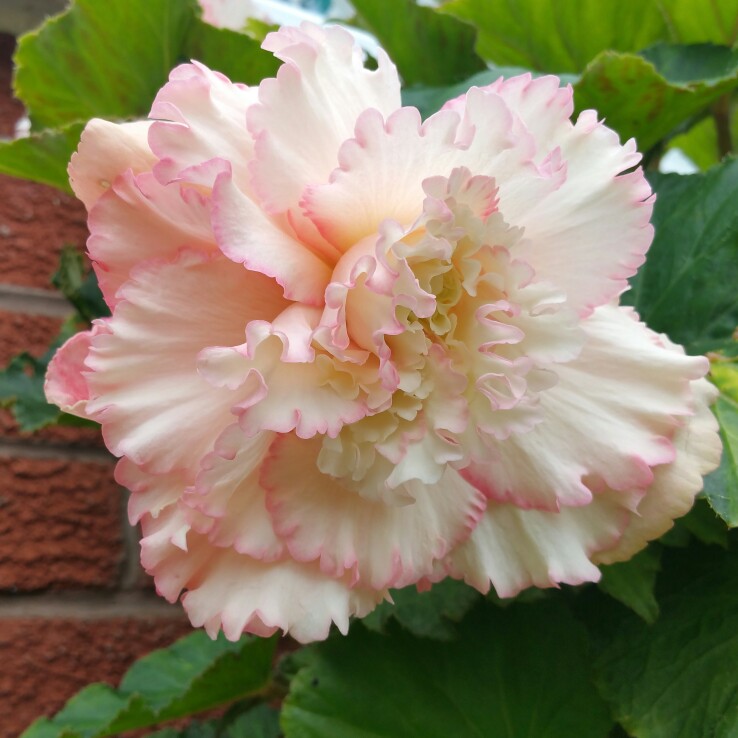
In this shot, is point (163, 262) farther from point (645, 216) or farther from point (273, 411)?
point (645, 216)

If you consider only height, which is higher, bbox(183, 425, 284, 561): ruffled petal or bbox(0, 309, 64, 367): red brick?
bbox(183, 425, 284, 561): ruffled petal

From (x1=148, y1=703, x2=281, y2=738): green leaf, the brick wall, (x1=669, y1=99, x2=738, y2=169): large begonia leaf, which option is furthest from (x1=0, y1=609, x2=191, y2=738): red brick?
(x1=669, y1=99, x2=738, y2=169): large begonia leaf

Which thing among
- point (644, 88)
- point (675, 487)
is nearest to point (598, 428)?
point (675, 487)

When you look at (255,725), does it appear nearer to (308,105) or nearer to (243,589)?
(243,589)

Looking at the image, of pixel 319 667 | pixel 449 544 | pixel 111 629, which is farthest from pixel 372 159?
pixel 111 629

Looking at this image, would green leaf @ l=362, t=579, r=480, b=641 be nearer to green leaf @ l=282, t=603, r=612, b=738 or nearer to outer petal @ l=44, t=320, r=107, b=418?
green leaf @ l=282, t=603, r=612, b=738

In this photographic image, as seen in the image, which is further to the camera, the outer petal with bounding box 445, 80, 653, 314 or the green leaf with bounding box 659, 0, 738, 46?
the green leaf with bounding box 659, 0, 738, 46

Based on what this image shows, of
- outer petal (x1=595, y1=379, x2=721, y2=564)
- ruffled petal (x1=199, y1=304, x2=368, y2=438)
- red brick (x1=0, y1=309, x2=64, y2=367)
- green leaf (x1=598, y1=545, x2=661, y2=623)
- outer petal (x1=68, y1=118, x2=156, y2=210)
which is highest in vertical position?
outer petal (x1=68, y1=118, x2=156, y2=210)

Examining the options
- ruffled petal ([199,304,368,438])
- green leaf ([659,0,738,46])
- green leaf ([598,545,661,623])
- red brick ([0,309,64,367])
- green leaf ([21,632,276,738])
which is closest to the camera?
ruffled petal ([199,304,368,438])
